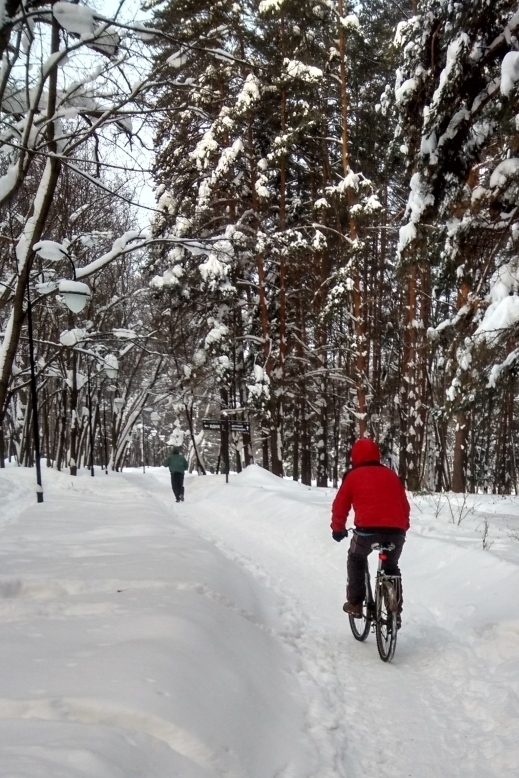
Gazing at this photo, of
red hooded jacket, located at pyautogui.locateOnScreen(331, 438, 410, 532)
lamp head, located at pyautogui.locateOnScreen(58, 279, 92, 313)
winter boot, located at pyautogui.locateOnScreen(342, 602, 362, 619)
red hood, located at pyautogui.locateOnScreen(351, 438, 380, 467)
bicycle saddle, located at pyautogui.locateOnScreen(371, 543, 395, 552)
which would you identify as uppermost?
lamp head, located at pyautogui.locateOnScreen(58, 279, 92, 313)

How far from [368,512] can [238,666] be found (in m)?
1.83

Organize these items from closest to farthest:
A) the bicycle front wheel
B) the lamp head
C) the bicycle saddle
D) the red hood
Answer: the bicycle front wheel < the bicycle saddle < the red hood < the lamp head

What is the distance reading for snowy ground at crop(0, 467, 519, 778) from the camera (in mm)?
2785

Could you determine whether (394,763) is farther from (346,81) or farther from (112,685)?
(346,81)

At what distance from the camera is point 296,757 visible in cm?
316

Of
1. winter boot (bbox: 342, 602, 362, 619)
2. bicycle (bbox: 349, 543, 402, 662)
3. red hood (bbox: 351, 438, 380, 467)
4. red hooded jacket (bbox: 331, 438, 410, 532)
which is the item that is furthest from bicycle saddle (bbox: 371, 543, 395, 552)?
red hood (bbox: 351, 438, 380, 467)

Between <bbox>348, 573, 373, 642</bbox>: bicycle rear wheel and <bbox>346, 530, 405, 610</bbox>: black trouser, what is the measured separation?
7 centimetres

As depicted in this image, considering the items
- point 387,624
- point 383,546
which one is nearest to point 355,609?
point 387,624

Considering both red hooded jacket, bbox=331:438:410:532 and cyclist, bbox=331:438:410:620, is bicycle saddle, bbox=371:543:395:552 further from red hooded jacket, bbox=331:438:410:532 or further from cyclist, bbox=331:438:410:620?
red hooded jacket, bbox=331:438:410:532

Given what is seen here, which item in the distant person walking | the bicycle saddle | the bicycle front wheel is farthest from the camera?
the distant person walking

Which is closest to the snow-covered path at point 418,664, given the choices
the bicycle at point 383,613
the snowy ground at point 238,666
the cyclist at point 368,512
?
the snowy ground at point 238,666

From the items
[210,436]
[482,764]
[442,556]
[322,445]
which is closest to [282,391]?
[322,445]

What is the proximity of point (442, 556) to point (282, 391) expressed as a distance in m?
11.4

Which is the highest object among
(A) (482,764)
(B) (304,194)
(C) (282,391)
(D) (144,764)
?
(B) (304,194)
